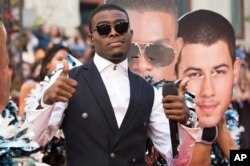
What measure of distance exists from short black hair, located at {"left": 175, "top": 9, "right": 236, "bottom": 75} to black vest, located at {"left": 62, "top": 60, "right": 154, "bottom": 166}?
2019mm

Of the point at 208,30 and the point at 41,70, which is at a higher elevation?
the point at 208,30

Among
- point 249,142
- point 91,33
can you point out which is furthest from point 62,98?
point 249,142

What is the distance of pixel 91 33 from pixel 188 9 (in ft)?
6.26

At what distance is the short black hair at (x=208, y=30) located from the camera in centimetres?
629

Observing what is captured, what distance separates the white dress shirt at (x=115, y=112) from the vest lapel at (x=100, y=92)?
0.03 metres

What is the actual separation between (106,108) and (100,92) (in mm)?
93

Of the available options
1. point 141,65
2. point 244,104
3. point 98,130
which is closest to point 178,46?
point 141,65

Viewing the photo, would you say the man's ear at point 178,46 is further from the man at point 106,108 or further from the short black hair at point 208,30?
the man at point 106,108

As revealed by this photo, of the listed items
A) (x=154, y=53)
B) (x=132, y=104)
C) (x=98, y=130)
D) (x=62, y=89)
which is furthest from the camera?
(x=154, y=53)

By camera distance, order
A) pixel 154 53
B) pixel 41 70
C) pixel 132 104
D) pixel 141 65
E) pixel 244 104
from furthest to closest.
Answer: pixel 244 104 → pixel 41 70 → pixel 154 53 → pixel 141 65 → pixel 132 104

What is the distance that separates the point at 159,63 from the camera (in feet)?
19.4

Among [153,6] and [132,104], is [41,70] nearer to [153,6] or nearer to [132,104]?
[153,6]

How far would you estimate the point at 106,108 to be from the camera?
4.30m

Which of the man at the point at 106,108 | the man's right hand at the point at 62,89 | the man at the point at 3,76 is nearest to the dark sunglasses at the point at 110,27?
the man at the point at 106,108
